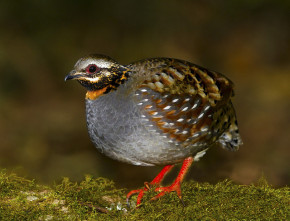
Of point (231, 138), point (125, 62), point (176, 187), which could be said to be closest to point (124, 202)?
point (176, 187)

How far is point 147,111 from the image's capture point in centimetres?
472

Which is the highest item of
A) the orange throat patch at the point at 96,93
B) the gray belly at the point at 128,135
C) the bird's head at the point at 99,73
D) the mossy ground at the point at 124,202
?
the bird's head at the point at 99,73

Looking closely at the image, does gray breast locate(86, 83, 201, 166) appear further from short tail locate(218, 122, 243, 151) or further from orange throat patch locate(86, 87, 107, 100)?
short tail locate(218, 122, 243, 151)

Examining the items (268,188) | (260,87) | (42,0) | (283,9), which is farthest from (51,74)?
(268,188)

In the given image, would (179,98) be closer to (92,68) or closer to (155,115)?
(155,115)

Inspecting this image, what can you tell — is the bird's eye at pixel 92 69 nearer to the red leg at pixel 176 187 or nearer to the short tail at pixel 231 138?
the red leg at pixel 176 187

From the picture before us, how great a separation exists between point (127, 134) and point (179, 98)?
2.16 ft

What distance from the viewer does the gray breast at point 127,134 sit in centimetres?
464

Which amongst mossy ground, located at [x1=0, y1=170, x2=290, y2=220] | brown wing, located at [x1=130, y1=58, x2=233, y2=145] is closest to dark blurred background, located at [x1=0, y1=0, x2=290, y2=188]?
brown wing, located at [x1=130, y1=58, x2=233, y2=145]

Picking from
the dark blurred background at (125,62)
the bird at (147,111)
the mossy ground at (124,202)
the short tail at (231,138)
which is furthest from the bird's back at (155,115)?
the dark blurred background at (125,62)

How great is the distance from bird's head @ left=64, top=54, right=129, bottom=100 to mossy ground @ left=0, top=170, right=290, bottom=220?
93cm

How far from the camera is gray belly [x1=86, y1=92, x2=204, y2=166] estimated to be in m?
4.64

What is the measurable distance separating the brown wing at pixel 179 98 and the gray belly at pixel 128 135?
9cm

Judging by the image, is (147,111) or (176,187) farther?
(147,111)
